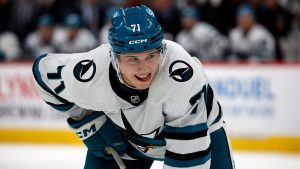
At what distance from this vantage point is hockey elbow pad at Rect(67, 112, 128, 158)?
2756mm

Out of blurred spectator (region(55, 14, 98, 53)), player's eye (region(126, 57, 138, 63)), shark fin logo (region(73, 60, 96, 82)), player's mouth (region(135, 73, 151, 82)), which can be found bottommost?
blurred spectator (region(55, 14, 98, 53))

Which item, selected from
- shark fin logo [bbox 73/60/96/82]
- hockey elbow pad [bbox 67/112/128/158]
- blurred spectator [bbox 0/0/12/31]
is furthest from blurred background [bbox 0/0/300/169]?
shark fin logo [bbox 73/60/96/82]

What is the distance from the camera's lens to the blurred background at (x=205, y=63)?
5.58 meters

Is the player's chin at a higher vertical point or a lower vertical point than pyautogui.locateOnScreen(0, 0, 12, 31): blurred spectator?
higher

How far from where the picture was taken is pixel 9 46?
7.26 m

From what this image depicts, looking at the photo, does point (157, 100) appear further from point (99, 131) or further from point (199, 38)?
point (199, 38)

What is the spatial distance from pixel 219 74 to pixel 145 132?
3479mm

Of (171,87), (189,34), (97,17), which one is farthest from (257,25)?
(171,87)

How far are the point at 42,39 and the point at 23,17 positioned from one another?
52cm

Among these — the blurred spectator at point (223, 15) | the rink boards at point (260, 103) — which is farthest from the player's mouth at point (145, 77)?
the blurred spectator at point (223, 15)

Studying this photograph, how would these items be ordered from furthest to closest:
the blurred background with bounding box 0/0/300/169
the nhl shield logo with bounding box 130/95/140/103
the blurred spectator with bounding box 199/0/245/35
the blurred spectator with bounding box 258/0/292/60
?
the blurred spectator with bounding box 199/0/245/35 < the blurred spectator with bounding box 258/0/292/60 < the blurred background with bounding box 0/0/300/169 < the nhl shield logo with bounding box 130/95/140/103

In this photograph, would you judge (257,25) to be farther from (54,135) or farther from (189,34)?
(54,135)

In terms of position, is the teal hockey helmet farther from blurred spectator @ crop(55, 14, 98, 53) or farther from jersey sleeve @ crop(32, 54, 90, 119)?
blurred spectator @ crop(55, 14, 98, 53)

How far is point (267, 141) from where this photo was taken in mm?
5652
